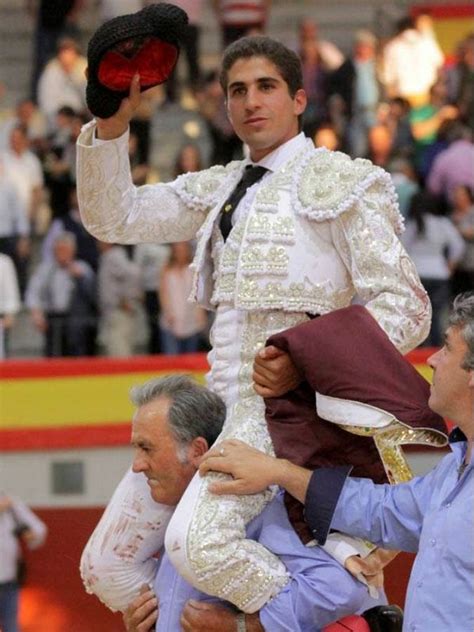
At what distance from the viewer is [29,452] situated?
6695mm

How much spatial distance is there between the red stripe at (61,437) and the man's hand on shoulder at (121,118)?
262 cm

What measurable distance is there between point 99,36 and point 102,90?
0.47 feet

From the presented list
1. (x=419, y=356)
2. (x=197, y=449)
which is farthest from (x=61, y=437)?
(x=197, y=449)

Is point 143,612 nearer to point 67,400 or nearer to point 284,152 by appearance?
point 284,152

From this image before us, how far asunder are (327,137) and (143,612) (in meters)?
6.40

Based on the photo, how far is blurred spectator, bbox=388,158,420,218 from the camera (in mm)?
9266

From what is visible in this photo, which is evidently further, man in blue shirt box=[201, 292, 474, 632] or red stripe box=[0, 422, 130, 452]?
red stripe box=[0, 422, 130, 452]

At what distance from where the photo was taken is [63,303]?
9.02 metres

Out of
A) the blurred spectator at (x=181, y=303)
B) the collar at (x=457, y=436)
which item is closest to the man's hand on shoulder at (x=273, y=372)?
the collar at (x=457, y=436)

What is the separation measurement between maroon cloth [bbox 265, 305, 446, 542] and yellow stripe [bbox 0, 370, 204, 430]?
2762 millimetres

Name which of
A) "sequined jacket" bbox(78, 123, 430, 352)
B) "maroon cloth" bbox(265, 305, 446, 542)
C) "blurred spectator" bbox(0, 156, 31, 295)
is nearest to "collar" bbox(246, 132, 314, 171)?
"sequined jacket" bbox(78, 123, 430, 352)

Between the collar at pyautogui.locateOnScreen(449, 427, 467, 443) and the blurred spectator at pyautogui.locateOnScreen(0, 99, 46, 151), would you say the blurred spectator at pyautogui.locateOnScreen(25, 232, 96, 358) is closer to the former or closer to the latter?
the blurred spectator at pyautogui.locateOnScreen(0, 99, 46, 151)

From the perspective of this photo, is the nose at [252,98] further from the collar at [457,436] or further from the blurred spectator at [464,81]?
the blurred spectator at [464,81]

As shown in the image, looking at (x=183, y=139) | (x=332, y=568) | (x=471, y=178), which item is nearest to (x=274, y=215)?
(x=332, y=568)
